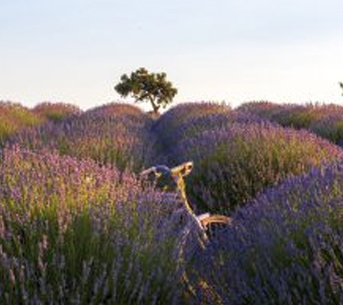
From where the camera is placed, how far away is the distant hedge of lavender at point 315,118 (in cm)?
977

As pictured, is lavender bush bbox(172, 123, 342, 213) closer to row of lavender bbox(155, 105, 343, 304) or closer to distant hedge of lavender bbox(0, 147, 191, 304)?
row of lavender bbox(155, 105, 343, 304)

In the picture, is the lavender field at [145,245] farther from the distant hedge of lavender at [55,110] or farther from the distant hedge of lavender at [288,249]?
the distant hedge of lavender at [55,110]

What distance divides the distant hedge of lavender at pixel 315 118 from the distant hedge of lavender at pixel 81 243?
20.0 feet

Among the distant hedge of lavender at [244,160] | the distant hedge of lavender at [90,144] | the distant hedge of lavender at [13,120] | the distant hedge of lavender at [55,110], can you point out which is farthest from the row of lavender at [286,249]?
the distant hedge of lavender at [55,110]

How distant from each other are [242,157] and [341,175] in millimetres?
2559

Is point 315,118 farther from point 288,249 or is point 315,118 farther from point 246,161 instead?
point 288,249

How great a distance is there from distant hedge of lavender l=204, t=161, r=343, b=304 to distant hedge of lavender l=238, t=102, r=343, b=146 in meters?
5.84

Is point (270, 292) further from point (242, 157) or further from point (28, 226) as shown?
point (242, 157)

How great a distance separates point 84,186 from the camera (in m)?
3.69

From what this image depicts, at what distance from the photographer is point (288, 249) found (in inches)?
126

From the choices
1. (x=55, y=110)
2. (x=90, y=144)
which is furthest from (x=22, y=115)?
(x=90, y=144)

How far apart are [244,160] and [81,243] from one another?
10.3ft

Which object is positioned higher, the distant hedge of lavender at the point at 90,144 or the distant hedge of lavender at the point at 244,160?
the distant hedge of lavender at the point at 90,144

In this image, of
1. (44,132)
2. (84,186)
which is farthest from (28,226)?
(44,132)
